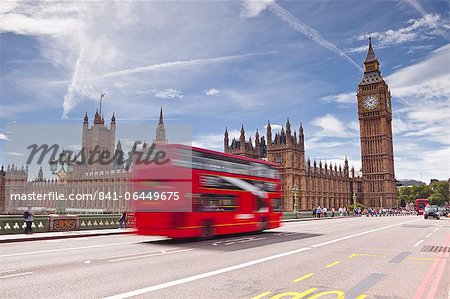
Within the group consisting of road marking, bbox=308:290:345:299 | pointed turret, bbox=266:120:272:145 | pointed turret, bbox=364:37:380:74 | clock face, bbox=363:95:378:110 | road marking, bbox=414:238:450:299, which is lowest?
road marking, bbox=414:238:450:299

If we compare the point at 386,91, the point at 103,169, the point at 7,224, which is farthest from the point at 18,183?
the point at 386,91

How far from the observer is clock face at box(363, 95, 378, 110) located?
12206 cm

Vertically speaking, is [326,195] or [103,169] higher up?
[103,169]

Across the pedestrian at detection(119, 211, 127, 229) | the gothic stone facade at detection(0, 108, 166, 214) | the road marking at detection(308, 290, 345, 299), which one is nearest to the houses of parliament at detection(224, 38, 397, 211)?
the gothic stone facade at detection(0, 108, 166, 214)

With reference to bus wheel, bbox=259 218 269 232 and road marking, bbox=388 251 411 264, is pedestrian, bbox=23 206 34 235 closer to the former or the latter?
bus wheel, bbox=259 218 269 232

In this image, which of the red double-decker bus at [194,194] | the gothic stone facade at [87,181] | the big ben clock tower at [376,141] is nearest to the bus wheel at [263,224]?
the red double-decker bus at [194,194]

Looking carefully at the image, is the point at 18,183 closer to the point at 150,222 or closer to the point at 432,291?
the point at 150,222

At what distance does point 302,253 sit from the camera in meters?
13.7

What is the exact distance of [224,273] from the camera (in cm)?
967

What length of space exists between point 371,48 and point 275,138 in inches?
2200

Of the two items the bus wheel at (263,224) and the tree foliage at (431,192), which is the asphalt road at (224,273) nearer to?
the bus wheel at (263,224)

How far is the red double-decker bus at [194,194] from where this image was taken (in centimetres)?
1591

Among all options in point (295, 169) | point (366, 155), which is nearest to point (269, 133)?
point (295, 169)

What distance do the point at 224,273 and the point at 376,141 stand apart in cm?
12389
